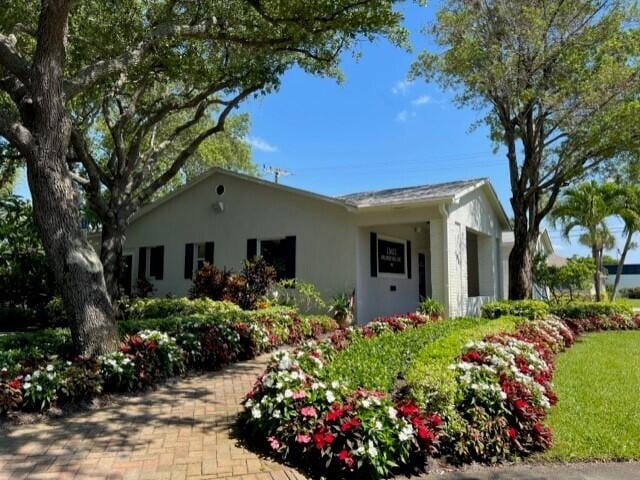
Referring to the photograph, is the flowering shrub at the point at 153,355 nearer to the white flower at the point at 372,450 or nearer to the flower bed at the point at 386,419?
the flower bed at the point at 386,419

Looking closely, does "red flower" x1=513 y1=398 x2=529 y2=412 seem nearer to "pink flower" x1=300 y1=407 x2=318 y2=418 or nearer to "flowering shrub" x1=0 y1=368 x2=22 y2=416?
"pink flower" x1=300 y1=407 x2=318 y2=418

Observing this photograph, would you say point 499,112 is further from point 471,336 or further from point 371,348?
point 371,348

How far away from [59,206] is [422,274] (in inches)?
503

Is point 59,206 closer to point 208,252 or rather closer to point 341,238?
point 341,238

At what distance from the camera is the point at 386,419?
3.95m

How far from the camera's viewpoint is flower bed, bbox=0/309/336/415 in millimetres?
5129

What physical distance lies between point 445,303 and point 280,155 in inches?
863

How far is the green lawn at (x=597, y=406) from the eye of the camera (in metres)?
4.37

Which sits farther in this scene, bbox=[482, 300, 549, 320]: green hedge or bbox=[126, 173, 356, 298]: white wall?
bbox=[126, 173, 356, 298]: white wall

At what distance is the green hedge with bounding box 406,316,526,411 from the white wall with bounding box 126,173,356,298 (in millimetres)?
5429

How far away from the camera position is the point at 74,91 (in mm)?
6574

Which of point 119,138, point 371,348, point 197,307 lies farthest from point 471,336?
point 119,138

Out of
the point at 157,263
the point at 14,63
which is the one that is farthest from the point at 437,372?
the point at 157,263

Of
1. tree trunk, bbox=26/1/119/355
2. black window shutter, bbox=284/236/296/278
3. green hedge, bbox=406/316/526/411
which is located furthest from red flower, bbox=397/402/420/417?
black window shutter, bbox=284/236/296/278
